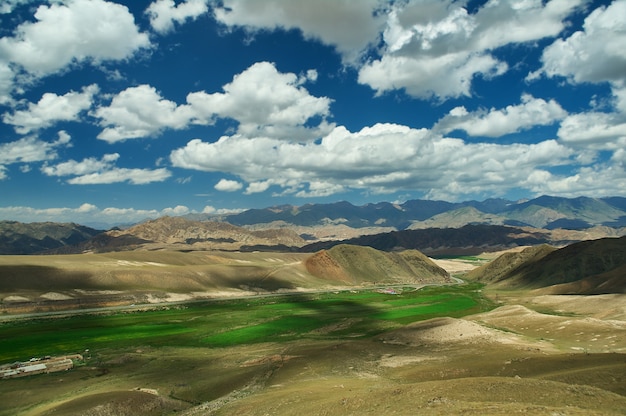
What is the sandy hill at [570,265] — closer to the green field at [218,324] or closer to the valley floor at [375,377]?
the green field at [218,324]

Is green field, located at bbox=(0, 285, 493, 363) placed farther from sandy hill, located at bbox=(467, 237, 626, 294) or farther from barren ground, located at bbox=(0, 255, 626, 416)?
sandy hill, located at bbox=(467, 237, 626, 294)

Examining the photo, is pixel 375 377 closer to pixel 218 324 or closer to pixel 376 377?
pixel 376 377

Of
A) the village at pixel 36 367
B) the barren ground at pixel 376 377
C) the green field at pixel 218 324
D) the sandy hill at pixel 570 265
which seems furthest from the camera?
the sandy hill at pixel 570 265

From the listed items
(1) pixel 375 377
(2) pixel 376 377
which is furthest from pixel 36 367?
(2) pixel 376 377

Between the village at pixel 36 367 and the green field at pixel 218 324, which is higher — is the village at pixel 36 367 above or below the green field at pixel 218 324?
above

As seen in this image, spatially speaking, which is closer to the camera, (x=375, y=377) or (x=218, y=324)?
(x=375, y=377)

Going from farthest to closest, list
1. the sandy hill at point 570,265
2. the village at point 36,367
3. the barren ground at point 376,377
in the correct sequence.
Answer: the sandy hill at point 570,265 → the village at point 36,367 → the barren ground at point 376,377

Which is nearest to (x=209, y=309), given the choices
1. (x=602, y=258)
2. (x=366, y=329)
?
(x=366, y=329)

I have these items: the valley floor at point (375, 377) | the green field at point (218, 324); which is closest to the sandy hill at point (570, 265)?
the green field at point (218, 324)
